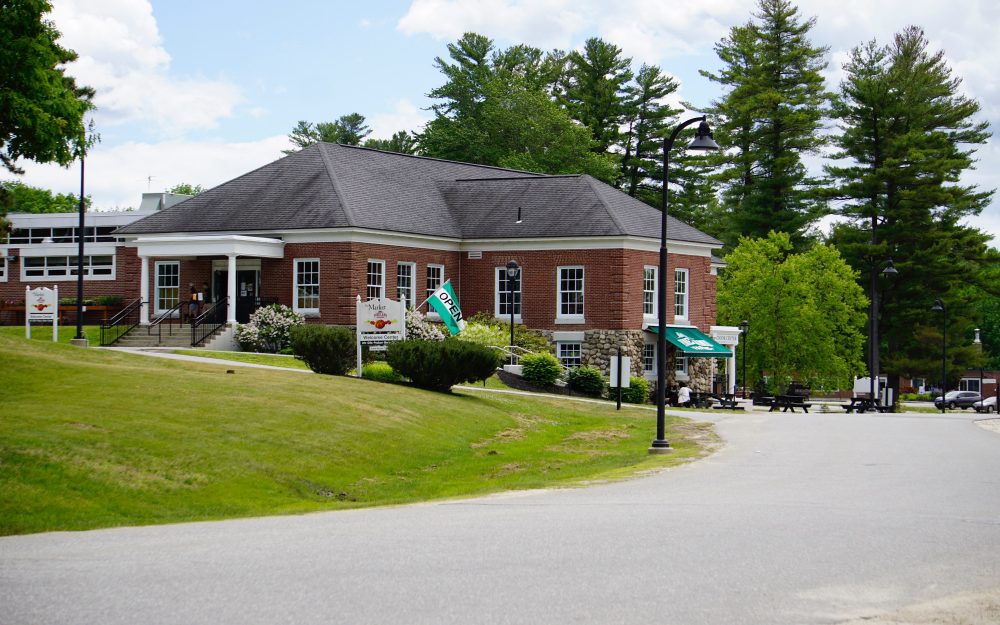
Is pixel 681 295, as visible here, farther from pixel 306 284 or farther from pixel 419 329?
pixel 306 284

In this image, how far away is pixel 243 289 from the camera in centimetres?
4603

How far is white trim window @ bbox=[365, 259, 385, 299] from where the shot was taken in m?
45.2

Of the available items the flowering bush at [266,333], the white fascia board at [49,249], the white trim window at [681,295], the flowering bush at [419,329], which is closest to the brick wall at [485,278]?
the white trim window at [681,295]

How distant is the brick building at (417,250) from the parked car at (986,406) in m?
27.1

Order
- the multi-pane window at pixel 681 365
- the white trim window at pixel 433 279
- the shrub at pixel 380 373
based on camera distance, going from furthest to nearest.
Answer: the multi-pane window at pixel 681 365, the white trim window at pixel 433 279, the shrub at pixel 380 373

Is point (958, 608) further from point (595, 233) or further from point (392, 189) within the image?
point (392, 189)

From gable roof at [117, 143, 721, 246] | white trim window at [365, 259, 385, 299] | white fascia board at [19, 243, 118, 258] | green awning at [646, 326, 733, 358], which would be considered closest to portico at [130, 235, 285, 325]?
gable roof at [117, 143, 721, 246]

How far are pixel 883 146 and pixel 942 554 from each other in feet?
221

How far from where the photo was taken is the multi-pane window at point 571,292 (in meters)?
47.9

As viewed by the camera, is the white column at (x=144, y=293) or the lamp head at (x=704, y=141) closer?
the lamp head at (x=704, y=141)

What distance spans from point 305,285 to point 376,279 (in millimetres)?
2612

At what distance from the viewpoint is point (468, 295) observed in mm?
49781

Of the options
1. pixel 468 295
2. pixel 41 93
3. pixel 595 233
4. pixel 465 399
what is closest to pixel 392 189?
pixel 468 295

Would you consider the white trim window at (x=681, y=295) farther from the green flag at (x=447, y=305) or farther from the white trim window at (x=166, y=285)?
the white trim window at (x=166, y=285)
